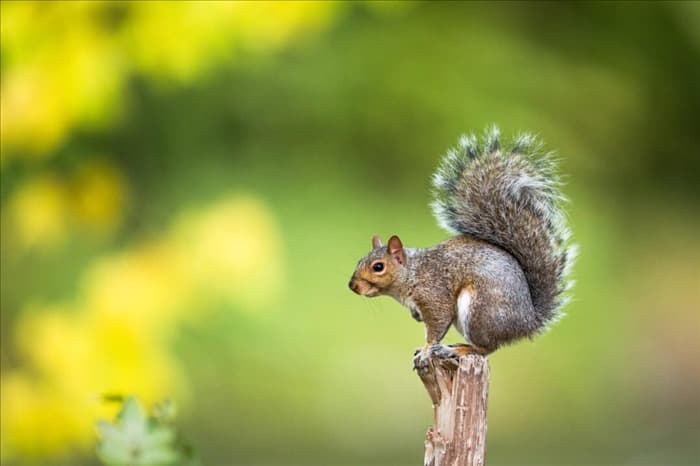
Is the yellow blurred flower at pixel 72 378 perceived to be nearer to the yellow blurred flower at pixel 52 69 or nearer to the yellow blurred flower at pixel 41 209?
the yellow blurred flower at pixel 41 209

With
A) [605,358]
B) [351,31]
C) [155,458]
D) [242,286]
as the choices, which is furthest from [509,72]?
[155,458]

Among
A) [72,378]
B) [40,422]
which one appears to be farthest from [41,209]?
[40,422]

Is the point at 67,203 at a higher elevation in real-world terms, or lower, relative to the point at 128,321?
higher

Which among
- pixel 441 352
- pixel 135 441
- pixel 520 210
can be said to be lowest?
pixel 135 441

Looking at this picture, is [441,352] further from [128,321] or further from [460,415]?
[128,321]

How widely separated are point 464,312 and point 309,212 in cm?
352

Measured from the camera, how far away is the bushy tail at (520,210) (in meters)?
1.80

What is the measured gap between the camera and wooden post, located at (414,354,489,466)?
4.79 ft

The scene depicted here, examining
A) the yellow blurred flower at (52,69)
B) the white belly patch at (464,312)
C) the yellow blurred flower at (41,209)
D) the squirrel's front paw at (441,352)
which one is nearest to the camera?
the squirrel's front paw at (441,352)

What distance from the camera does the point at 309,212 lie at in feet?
Answer: 17.0

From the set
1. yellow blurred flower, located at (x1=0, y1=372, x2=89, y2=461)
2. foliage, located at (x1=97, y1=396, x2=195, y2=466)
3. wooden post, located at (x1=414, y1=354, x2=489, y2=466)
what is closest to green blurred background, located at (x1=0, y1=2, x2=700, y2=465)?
yellow blurred flower, located at (x1=0, y1=372, x2=89, y2=461)

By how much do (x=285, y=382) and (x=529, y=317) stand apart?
3795mm

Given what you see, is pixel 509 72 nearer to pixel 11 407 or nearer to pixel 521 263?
pixel 11 407

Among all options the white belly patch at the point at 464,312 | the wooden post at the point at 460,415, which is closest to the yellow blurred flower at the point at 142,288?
the white belly patch at the point at 464,312
